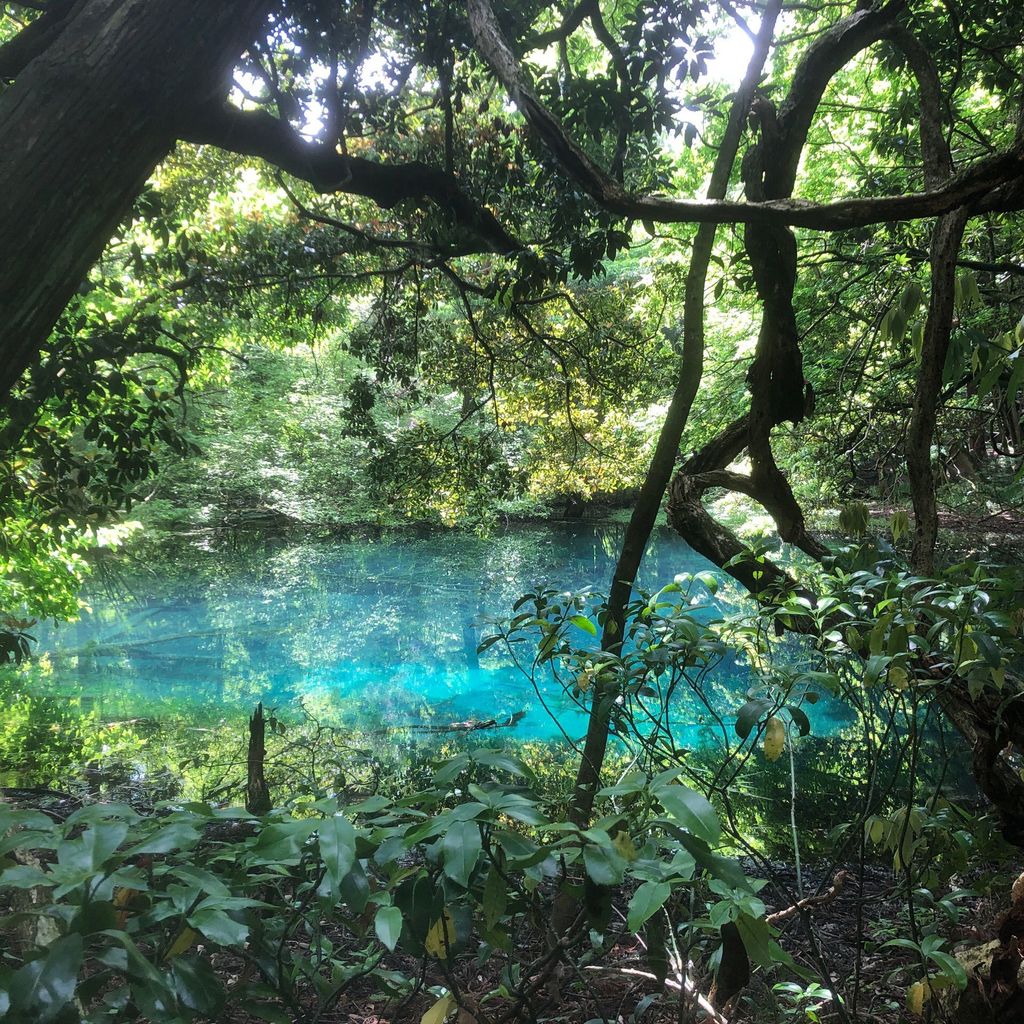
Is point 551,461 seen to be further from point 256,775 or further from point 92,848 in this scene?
point 92,848

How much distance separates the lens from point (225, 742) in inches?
239

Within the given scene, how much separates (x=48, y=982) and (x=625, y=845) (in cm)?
66

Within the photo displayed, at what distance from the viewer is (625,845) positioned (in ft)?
3.23

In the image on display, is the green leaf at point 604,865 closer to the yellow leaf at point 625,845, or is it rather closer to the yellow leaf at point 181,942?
the yellow leaf at point 625,845

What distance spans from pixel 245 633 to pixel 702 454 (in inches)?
330

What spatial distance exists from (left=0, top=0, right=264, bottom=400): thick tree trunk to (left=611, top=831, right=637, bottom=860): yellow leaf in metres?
1.39

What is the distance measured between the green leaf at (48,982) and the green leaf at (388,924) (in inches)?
10.9

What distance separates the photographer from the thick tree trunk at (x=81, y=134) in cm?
142

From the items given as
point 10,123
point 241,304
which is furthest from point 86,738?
point 10,123

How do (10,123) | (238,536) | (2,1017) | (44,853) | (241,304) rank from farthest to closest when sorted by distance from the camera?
(238,536) → (241,304) → (44,853) → (10,123) → (2,1017)

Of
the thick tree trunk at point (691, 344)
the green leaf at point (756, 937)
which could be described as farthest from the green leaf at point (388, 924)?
the thick tree trunk at point (691, 344)

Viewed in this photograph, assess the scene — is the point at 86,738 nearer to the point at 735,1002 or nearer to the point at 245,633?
the point at 245,633

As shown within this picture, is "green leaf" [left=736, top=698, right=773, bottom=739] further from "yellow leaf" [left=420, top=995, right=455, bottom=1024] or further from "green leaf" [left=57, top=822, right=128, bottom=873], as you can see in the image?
"green leaf" [left=57, top=822, right=128, bottom=873]

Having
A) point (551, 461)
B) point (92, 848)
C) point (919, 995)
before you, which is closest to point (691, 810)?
point (92, 848)
